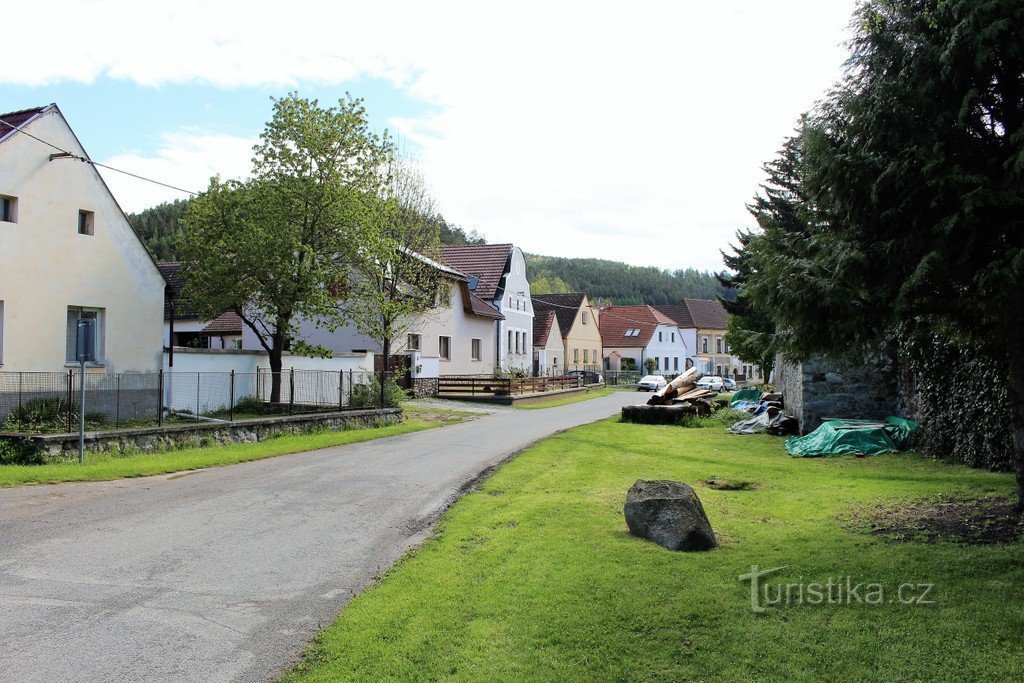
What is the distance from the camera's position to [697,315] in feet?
322

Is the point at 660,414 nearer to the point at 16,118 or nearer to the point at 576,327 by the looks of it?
the point at 16,118

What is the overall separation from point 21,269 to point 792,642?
18511 millimetres

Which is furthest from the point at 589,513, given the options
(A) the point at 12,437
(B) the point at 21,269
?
(B) the point at 21,269

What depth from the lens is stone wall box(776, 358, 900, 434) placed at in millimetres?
19281

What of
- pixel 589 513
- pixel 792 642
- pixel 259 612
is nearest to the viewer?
pixel 792 642

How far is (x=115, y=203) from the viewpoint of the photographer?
65.6 feet

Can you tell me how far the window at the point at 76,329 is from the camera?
61.7 ft

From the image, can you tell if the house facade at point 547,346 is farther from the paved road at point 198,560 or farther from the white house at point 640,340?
the paved road at point 198,560

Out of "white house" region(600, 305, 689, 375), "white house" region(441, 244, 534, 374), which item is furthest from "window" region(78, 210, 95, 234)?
"white house" region(600, 305, 689, 375)

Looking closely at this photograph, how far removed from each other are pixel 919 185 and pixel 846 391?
44.6 ft

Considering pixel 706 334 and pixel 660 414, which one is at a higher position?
pixel 706 334

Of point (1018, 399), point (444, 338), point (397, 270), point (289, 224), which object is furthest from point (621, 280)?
point (1018, 399)

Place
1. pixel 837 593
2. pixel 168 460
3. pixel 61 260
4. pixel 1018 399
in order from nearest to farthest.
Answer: pixel 837 593 → pixel 1018 399 → pixel 168 460 → pixel 61 260

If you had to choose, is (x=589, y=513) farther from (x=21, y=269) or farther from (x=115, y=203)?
(x=115, y=203)
